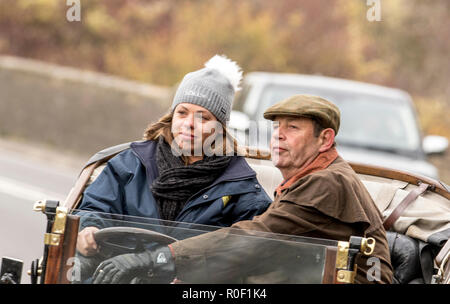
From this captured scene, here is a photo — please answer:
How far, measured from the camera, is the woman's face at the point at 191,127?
4.00 metres

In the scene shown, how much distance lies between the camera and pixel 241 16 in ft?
63.8

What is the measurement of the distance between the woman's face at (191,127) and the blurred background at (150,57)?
739 cm

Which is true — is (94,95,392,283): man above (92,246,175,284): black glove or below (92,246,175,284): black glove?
above

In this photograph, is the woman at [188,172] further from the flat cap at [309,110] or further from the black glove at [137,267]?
the black glove at [137,267]

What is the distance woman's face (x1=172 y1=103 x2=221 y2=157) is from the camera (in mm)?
4004

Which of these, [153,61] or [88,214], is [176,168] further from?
[153,61]

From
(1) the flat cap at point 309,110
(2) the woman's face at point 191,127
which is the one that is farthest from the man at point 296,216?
(2) the woman's face at point 191,127

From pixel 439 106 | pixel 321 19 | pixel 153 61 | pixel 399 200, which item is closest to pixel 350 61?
pixel 321 19

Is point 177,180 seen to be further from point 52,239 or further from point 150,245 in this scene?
point 52,239

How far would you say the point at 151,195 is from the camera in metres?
3.90

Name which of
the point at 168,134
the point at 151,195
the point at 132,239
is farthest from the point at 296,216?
the point at 168,134

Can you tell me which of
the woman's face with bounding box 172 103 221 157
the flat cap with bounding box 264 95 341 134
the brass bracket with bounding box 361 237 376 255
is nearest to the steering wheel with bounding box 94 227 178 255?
the brass bracket with bounding box 361 237 376 255

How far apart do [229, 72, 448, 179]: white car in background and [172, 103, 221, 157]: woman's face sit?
4.21m

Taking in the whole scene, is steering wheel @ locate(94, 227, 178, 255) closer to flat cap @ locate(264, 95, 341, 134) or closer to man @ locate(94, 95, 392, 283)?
man @ locate(94, 95, 392, 283)
